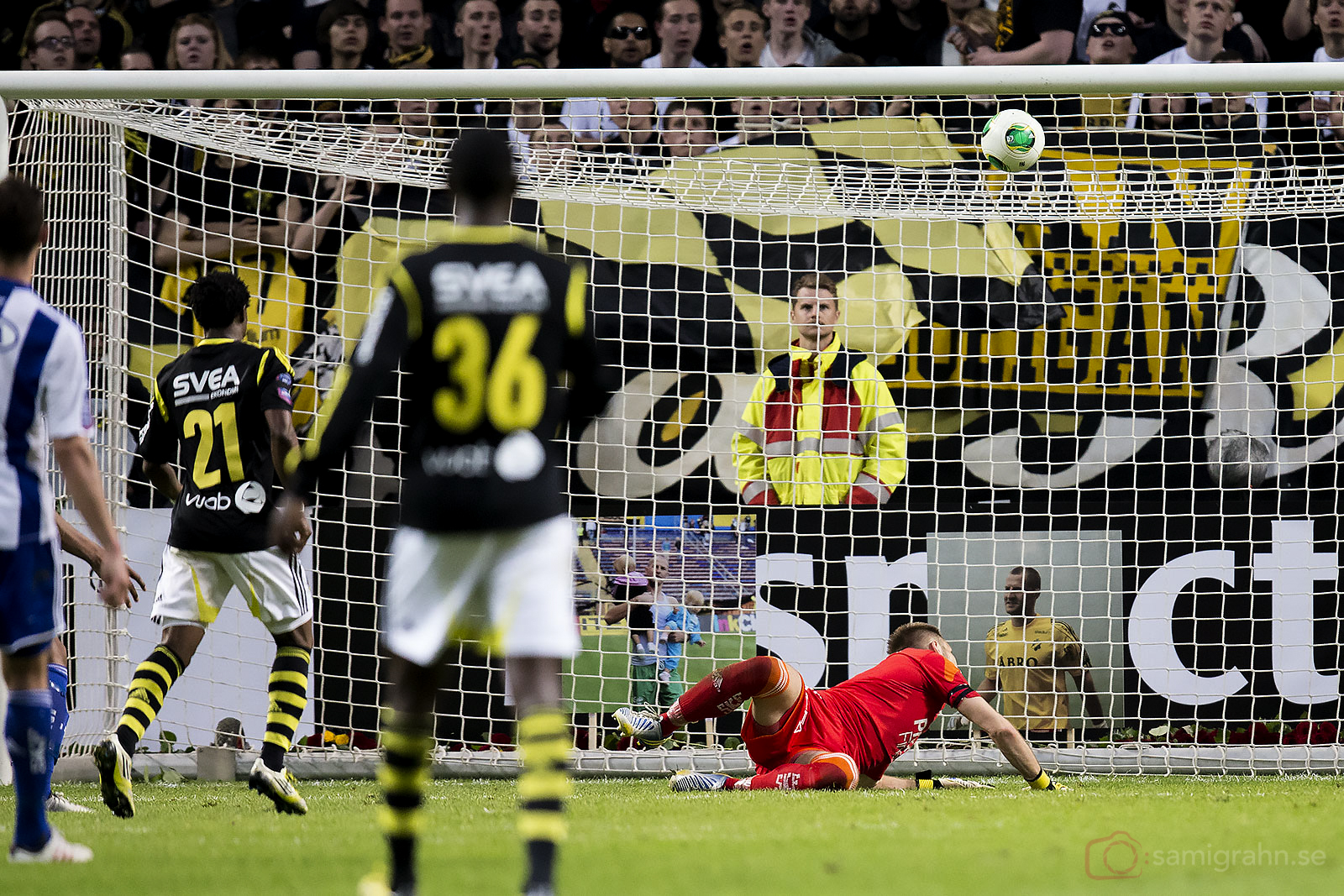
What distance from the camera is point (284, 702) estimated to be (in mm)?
4688

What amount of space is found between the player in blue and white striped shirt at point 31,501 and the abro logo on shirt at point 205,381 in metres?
1.42

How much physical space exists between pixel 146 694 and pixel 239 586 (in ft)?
1.62

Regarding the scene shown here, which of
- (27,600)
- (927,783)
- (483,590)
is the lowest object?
(927,783)

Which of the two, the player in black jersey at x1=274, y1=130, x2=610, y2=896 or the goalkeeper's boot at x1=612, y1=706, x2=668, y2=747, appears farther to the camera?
the goalkeeper's boot at x1=612, y1=706, x2=668, y2=747

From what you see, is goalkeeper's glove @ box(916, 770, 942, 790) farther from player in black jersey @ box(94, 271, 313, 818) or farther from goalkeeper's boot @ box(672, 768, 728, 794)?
player in black jersey @ box(94, 271, 313, 818)

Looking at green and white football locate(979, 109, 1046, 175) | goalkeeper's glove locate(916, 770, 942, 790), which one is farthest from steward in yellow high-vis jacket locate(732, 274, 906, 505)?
goalkeeper's glove locate(916, 770, 942, 790)

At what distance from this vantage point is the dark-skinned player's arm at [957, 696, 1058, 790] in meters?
5.20

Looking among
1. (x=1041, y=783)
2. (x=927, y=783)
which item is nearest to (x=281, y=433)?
(x=927, y=783)

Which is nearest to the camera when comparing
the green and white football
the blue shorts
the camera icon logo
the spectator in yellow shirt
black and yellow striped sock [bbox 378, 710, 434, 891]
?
black and yellow striped sock [bbox 378, 710, 434, 891]

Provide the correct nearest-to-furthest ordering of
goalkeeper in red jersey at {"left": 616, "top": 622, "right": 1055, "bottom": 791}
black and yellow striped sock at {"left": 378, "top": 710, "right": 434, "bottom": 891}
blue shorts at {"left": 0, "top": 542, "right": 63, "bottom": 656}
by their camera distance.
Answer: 1. black and yellow striped sock at {"left": 378, "top": 710, "right": 434, "bottom": 891}
2. blue shorts at {"left": 0, "top": 542, "right": 63, "bottom": 656}
3. goalkeeper in red jersey at {"left": 616, "top": 622, "right": 1055, "bottom": 791}

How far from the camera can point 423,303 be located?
2.65m

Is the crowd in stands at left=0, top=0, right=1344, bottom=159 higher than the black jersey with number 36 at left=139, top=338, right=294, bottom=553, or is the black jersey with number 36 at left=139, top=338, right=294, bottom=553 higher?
the crowd in stands at left=0, top=0, right=1344, bottom=159

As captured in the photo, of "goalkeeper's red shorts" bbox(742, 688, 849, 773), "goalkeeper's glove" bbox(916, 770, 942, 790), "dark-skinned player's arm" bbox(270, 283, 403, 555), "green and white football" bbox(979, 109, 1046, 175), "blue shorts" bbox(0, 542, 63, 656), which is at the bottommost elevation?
"goalkeeper's glove" bbox(916, 770, 942, 790)

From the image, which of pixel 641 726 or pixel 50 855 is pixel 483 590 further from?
pixel 641 726
